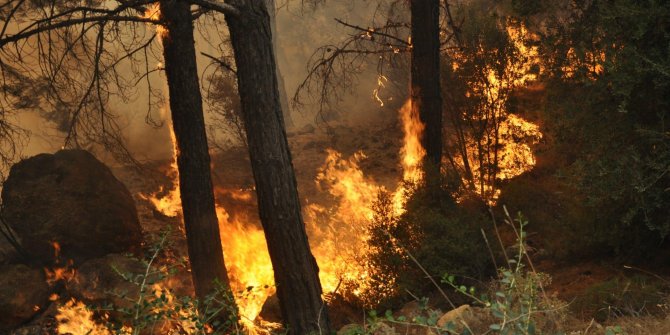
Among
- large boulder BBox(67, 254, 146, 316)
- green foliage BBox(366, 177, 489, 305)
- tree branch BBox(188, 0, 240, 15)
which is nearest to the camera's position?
tree branch BBox(188, 0, 240, 15)

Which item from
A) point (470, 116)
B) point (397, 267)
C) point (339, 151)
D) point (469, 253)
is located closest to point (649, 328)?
point (469, 253)

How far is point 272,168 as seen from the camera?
5977 mm

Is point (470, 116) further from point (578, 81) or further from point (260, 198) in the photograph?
point (260, 198)

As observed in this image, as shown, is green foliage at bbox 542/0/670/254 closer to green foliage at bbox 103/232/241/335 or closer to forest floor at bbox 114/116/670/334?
forest floor at bbox 114/116/670/334

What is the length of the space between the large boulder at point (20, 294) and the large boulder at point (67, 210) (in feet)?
1.31

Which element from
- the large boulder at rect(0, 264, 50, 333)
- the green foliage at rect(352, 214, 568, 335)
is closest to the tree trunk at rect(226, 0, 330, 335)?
the green foliage at rect(352, 214, 568, 335)

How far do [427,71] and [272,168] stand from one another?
419 cm

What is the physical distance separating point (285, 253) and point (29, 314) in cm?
625

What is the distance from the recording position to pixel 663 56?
615 cm

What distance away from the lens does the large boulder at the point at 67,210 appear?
10.5 metres

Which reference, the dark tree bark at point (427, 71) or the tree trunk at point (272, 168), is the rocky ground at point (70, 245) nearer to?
the tree trunk at point (272, 168)

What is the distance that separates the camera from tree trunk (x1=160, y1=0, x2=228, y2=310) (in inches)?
290

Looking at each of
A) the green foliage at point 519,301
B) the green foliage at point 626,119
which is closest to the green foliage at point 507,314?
the green foliage at point 519,301

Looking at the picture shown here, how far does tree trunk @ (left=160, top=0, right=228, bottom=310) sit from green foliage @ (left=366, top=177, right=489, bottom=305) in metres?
2.32
